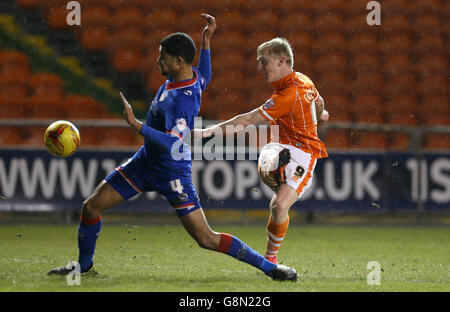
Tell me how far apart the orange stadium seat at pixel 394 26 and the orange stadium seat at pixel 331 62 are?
101cm

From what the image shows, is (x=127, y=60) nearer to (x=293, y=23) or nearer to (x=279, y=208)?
(x=293, y=23)

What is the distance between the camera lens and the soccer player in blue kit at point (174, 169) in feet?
16.1

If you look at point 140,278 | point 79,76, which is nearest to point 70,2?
point 79,76

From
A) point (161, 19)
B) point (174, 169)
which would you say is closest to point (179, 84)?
point (174, 169)

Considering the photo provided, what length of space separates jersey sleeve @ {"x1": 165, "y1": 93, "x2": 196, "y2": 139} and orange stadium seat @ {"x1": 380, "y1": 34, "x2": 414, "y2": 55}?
853cm

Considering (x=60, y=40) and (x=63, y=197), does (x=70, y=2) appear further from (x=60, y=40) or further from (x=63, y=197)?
(x=63, y=197)

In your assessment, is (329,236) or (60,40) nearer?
(329,236)

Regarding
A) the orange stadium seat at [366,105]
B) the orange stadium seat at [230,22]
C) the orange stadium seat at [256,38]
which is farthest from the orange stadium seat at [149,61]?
the orange stadium seat at [366,105]

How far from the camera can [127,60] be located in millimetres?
12945

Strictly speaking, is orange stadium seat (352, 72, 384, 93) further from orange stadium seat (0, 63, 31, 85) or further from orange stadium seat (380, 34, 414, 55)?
orange stadium seat (0, 63, 31, 85)

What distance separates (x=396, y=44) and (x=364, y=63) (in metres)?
0.83

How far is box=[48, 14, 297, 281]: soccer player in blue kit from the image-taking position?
4.91m

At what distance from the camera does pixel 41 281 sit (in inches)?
202

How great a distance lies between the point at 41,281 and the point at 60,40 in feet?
29.3
